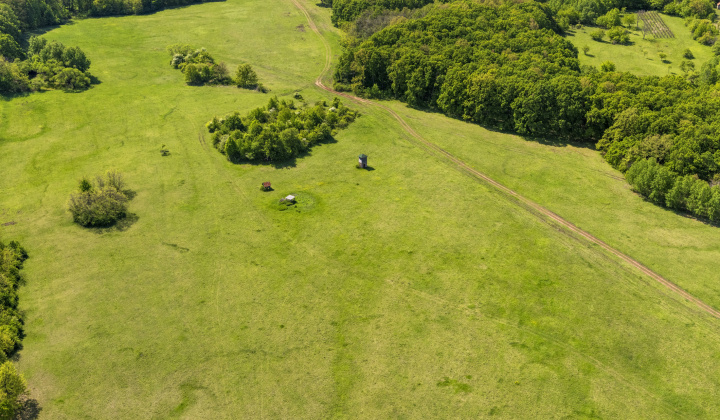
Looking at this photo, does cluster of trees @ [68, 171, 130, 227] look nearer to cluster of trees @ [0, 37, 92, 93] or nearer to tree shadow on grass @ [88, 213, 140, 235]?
tree shadow on grass @ [88, 213, 140, 235]

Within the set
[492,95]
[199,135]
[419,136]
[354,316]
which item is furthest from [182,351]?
[492,95]

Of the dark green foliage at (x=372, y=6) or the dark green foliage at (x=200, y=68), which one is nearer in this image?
the dark green foliage at (x=200, y=68)

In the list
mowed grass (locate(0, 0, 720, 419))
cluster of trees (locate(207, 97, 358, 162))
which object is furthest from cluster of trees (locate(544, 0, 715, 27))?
cluster of trees (locate(207, 97, 358, 162))

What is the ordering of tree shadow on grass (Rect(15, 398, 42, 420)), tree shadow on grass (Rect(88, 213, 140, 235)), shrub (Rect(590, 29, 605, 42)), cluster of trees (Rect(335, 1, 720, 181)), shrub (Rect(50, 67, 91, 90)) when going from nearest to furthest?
tree shadow on grass (Rect(15, 398, 42, 420)) < tree shadow on grass (Rect(88, 213, 140, 235)) < cluster of trees (Rect(335, 1, 720, 181)) < shrub (Rect(50, 67, 91, 90)) < shrub (Rect(590, 29, 605, 42))

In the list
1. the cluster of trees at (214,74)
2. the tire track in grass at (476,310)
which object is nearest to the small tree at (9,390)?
the tire track in grass at (476,310)

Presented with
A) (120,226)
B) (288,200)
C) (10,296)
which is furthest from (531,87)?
(10,296)

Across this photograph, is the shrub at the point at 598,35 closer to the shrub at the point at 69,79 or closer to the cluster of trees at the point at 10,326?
the shrub at the point at 69,79
